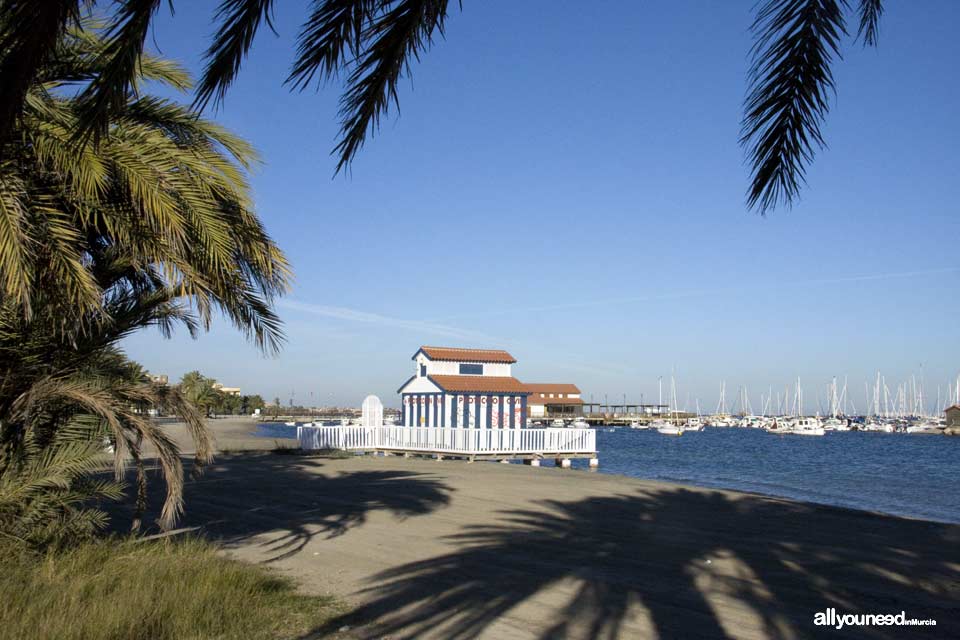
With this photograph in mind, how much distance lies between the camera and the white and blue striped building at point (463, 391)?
31.7 m

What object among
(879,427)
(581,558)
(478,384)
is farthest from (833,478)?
(879,427)

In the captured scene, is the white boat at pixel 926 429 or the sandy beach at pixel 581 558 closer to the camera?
Answer: the sandy beach at pixel 581 558

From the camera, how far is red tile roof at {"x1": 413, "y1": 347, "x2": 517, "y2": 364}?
32844 millimetres

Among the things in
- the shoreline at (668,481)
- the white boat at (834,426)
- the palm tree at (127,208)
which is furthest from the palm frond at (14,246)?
the white boat at (834,426)

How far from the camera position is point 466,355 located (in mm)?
33219

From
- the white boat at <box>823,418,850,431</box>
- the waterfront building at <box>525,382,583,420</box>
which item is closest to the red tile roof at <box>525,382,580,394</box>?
the waterfront building at <box>525,382,583,420</box>

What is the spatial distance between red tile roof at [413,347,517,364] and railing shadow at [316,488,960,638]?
19.1m

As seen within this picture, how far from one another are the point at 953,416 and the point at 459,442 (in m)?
114

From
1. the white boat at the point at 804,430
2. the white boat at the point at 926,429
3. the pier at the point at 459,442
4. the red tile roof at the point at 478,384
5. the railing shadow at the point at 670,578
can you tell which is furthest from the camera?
the white boat at the point at 926,429

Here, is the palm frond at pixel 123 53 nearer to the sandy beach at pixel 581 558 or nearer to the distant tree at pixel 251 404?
the sandy beach at pixel 581 558

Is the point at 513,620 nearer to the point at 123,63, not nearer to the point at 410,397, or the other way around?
the point at 123,63

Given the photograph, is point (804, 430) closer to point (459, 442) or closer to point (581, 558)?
point (459, 442)

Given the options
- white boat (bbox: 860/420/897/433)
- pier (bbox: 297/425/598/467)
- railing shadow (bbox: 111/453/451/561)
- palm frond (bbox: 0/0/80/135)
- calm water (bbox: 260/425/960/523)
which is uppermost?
palm frond (bbox: 0/0/80/135)

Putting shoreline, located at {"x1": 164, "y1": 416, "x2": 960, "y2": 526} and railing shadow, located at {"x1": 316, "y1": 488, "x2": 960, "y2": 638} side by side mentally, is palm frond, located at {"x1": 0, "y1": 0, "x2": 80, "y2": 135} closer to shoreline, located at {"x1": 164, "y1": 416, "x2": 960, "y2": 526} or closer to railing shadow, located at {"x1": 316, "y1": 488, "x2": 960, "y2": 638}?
railing shadow, located at {"x1": 316, "y1": 488, "x2": 960, "y2": 638}
